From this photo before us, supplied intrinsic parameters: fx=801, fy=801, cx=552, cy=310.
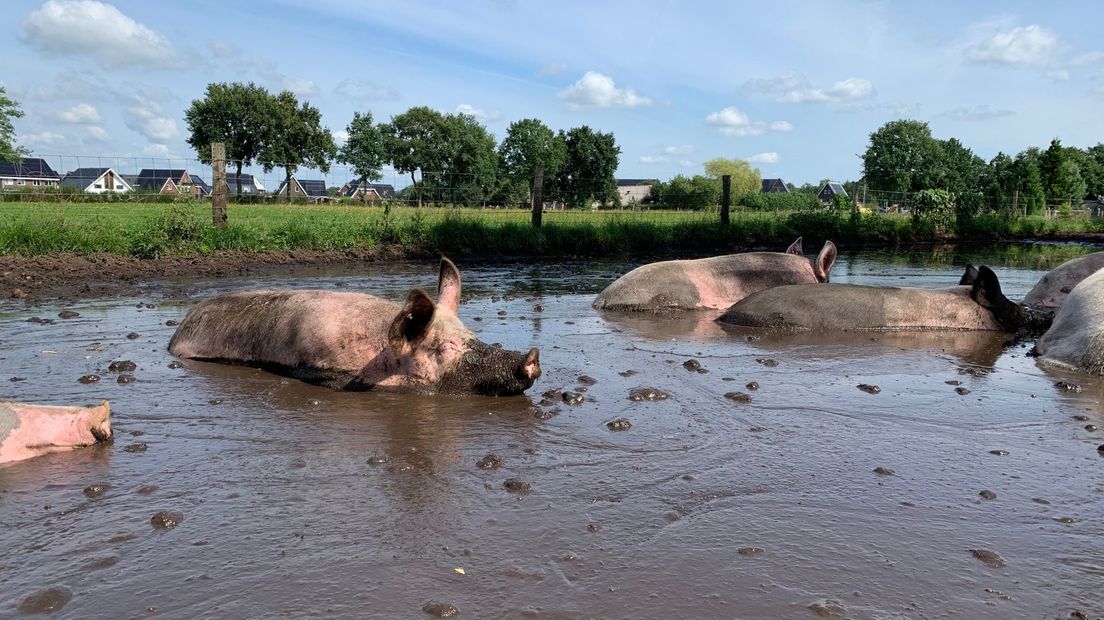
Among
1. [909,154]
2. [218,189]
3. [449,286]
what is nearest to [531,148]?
[909,154]

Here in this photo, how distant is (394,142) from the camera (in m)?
93.1

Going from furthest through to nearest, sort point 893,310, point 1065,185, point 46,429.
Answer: point 1065,185, point 893,310, point 46,429

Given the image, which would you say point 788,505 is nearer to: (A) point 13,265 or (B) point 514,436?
(B) point 514,436

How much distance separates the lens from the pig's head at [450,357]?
5.70 meters

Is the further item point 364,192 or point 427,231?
point 364,192

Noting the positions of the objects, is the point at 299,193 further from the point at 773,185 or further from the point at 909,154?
the point at 773,185

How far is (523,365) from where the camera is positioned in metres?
5.64

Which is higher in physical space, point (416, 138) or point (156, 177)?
point (416, 138)

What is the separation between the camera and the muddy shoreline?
37.7 ft

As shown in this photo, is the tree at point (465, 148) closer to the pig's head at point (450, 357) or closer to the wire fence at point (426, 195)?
the wire fence at point (426, 195)

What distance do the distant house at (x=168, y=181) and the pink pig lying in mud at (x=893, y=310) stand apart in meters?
15.6

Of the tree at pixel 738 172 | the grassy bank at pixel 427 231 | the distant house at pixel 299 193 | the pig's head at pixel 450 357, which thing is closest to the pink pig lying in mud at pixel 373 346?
the pig's head at pixel 450 357

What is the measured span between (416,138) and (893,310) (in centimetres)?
8954

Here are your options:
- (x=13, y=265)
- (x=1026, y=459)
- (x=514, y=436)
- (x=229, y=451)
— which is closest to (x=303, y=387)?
(x=229, y=451)
